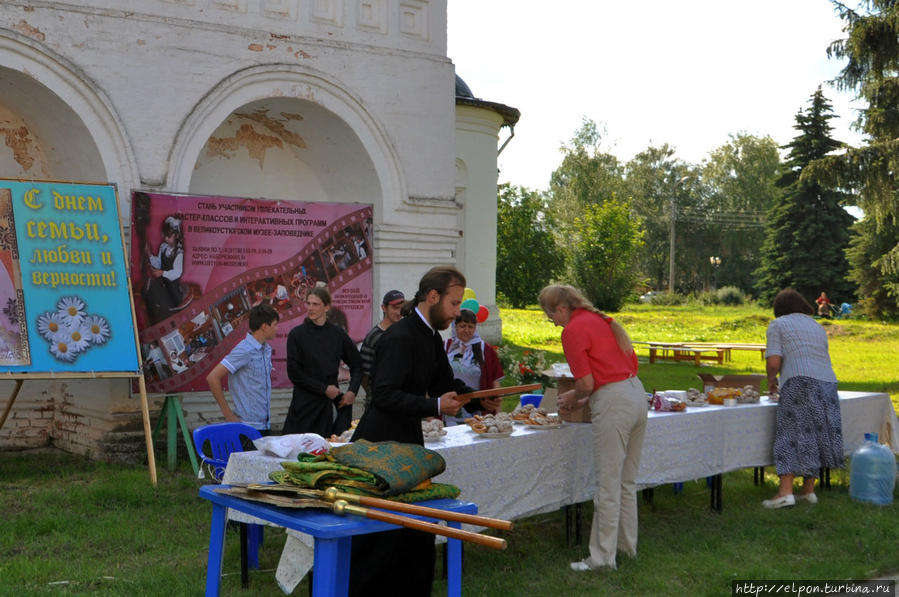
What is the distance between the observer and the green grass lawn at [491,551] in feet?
17.8

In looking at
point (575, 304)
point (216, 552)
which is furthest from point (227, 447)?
point (575, 304)

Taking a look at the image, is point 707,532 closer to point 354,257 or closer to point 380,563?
point 380,563

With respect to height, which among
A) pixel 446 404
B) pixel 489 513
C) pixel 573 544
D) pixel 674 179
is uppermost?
pixel 674 179

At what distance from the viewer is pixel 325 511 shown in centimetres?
349

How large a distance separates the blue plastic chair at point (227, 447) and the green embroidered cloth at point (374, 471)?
5.86 feet

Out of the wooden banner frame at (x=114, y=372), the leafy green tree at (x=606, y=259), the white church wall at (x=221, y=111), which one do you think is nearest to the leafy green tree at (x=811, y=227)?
the leafy green tree at (x=606, y=259)

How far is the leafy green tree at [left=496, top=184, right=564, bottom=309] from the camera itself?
Answer: 37000mm

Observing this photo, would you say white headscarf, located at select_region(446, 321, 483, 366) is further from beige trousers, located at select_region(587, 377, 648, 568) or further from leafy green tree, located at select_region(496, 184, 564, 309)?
leafy green tree, located at select_region(496, 184, 564, 309)

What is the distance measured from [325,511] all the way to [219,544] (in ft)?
2.55

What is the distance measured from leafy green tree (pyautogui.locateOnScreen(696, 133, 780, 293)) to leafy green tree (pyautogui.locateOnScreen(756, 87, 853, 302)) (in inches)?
716

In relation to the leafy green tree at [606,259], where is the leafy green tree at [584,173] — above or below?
above

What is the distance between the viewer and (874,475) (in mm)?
7660

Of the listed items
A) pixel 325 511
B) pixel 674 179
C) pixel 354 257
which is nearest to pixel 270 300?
pixel 354 257

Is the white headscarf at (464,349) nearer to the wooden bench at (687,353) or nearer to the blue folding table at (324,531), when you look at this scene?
the blue folding table at (324,531)
